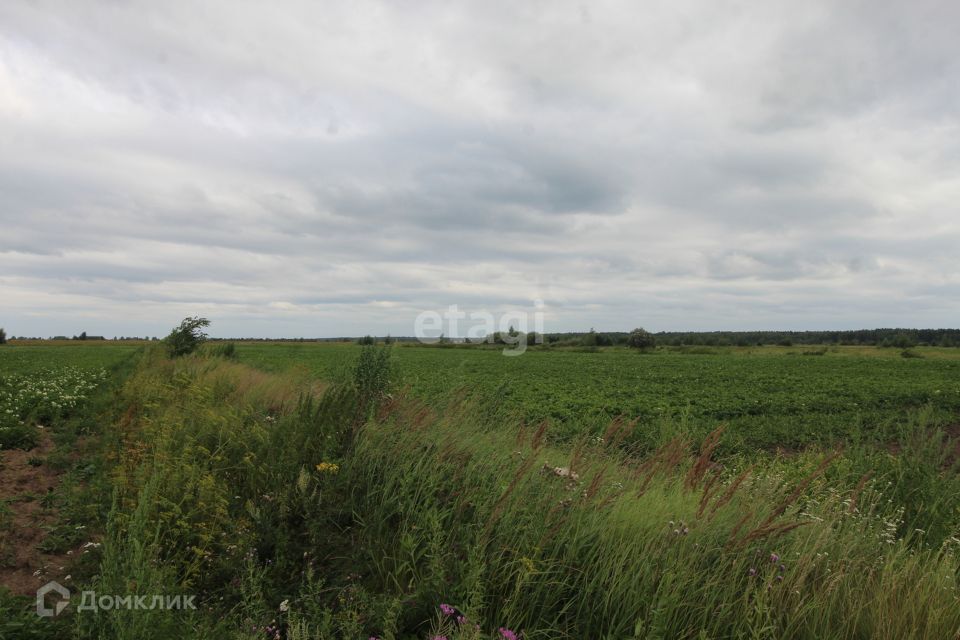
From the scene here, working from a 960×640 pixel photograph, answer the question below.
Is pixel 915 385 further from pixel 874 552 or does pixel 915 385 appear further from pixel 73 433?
pixel 73 433

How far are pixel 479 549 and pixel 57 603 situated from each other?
302cm

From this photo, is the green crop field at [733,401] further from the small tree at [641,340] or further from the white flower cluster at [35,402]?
the small tree at [641,340]

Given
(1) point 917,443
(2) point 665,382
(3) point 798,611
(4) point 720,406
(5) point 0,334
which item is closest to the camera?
(3) point 798,611

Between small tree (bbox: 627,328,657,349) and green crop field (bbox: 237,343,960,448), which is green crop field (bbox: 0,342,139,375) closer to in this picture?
green crop field (bbox: 237,343,960,448)

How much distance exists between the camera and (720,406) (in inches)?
692

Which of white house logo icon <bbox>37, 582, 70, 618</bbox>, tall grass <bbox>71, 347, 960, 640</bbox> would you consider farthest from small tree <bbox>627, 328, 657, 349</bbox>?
white house logo icon <bbox>37, 582, 70, 618</bbox>

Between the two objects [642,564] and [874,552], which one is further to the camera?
[874,552]

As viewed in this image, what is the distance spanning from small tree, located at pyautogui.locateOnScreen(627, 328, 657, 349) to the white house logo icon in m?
93.5

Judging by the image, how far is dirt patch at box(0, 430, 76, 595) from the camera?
4.30 metres

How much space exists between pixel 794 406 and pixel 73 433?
20701 millimetres

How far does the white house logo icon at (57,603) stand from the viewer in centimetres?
345

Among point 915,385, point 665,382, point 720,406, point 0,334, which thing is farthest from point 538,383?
point 0,334

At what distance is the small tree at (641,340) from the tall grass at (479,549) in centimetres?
8981

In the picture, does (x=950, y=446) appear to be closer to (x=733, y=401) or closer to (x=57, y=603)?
(x=57, y=603)
